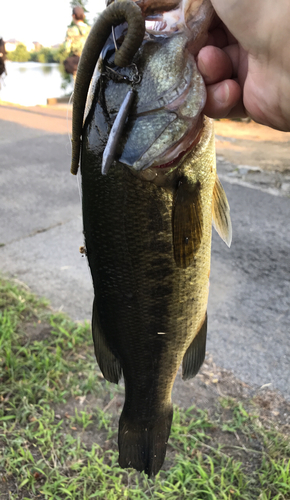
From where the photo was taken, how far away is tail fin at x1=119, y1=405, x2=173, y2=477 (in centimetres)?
175

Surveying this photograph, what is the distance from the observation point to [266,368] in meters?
3.05

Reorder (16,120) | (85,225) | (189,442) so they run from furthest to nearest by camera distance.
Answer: (16,120), (189,442), (85,225)

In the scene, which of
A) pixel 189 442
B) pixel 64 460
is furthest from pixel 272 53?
pixel 64 460

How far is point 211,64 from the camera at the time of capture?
1305 mm

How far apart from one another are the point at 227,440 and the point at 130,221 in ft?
5.83

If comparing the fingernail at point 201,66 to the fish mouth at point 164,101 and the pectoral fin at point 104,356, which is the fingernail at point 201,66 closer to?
the fish mouth at point 164,101

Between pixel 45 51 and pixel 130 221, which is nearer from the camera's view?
pixel 130 221

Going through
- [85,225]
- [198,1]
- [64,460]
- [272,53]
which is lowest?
[64,460]

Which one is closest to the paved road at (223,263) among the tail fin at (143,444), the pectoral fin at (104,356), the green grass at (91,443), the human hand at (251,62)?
the green grass at (91,443)

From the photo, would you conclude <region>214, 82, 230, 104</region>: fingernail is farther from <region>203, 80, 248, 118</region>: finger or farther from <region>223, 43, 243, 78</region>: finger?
<region>223, 43, 243, 78</region>: finger

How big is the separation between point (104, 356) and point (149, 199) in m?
0.67

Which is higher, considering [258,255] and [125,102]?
[125,102]

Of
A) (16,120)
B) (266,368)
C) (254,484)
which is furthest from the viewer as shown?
(16,120)

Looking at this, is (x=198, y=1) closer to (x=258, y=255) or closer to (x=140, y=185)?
(x=140, y=185)
